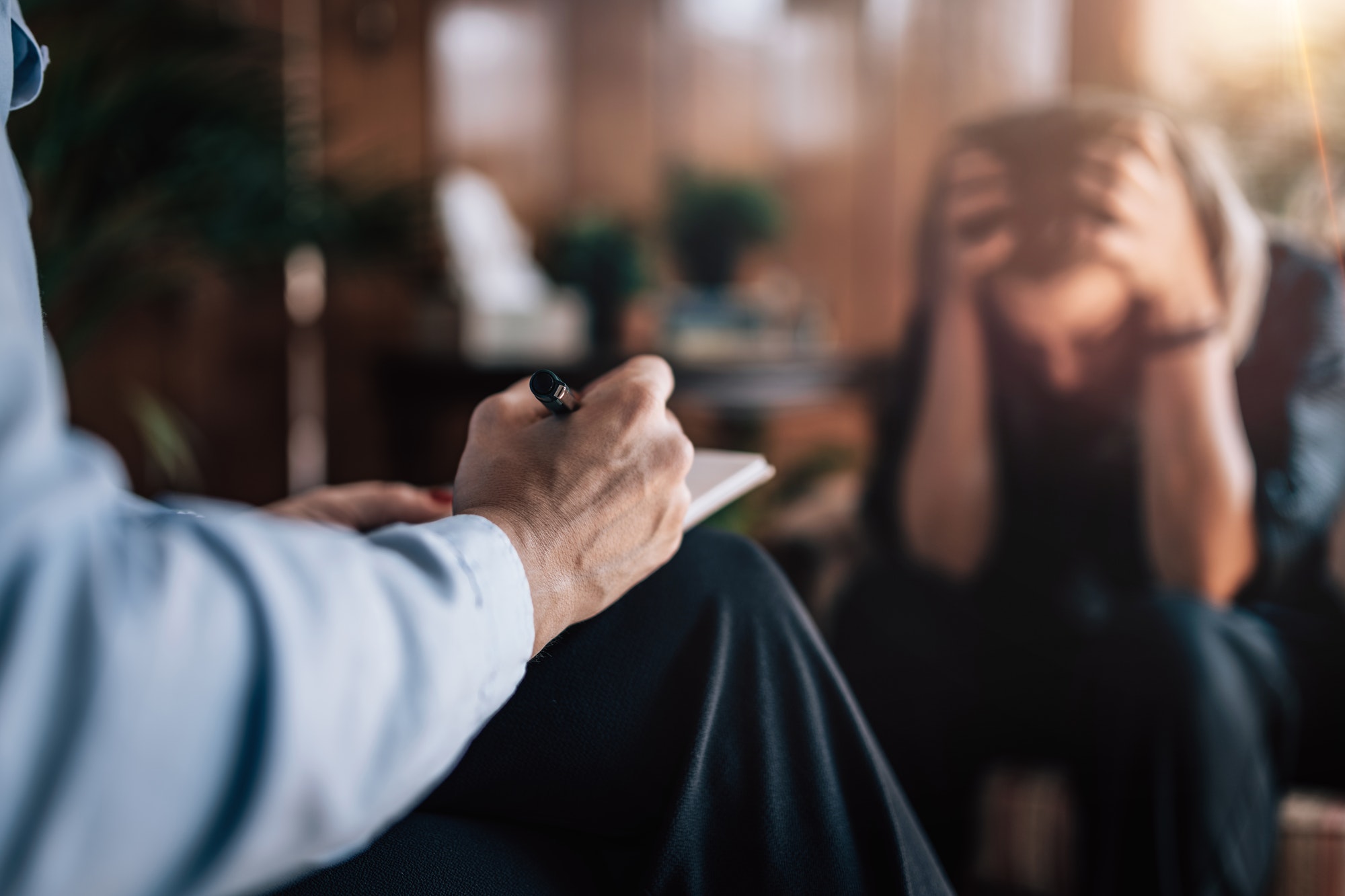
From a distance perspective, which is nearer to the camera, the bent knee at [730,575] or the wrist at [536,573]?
the wrist at [536,573]

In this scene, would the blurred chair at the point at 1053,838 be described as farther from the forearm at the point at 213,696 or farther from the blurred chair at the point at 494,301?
the blurred chair at the point at 494,301

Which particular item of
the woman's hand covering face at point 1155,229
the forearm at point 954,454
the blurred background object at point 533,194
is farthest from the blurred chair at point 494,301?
the woman's hand covering face at point 1155,229

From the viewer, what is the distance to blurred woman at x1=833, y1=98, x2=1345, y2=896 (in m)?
0.91

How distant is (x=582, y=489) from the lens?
51 centimetres

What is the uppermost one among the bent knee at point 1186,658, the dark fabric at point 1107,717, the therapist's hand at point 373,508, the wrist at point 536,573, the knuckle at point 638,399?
the knuckle at point 638,399

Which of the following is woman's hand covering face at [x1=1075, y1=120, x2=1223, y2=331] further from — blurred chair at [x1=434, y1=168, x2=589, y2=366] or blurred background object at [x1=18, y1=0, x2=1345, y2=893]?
blurred chair at [x1=434, y1=168, x2=589, y2=366]

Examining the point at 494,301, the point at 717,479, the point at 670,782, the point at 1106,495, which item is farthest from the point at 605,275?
the point at 670,782

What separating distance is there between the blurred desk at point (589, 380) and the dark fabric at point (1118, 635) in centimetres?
92

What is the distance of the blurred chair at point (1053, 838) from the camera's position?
0.90 metres

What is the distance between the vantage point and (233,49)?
1522mm

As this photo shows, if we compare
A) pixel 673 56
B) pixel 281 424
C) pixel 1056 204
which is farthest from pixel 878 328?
pixel 1056 204

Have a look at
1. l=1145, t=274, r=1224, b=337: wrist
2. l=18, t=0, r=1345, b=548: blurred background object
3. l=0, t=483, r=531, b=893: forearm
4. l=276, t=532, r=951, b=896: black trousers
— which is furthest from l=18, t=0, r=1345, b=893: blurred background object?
l=0, t=483, r=531, b=893: forearm

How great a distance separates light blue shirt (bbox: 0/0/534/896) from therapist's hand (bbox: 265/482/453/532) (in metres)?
0.30

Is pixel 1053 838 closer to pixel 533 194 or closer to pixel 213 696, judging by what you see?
pixel 213 696
